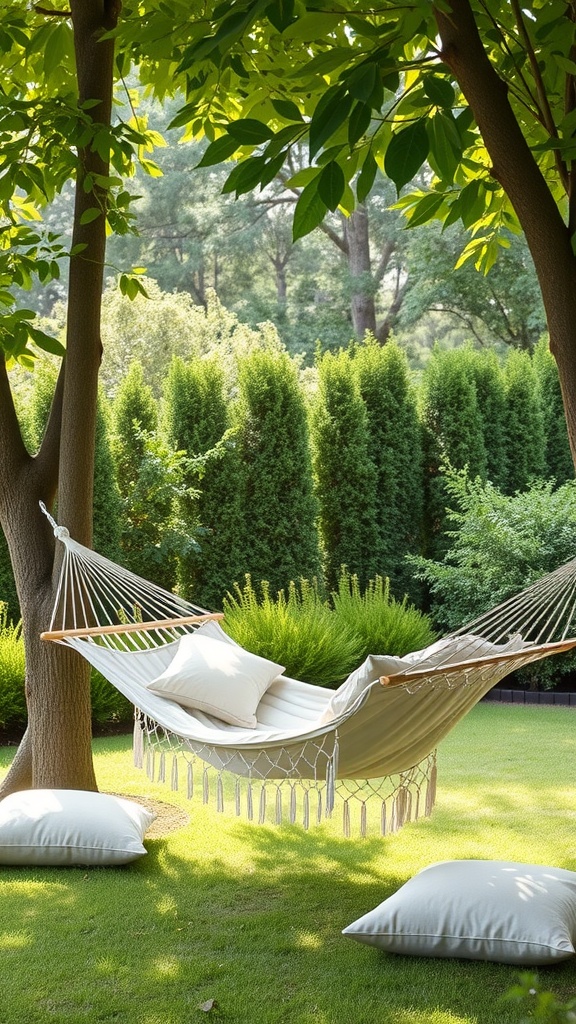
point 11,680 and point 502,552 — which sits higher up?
point 502,552

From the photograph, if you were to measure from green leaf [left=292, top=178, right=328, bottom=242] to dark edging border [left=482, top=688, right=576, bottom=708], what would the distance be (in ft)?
17.2

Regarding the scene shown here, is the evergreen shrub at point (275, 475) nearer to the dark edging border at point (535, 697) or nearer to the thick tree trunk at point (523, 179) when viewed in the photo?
the dark edging border at point (535, 697)

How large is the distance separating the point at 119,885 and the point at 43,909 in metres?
0.27

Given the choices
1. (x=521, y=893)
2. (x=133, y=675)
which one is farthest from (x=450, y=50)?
(x=133, y=675)

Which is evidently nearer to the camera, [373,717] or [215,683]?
[373,717]

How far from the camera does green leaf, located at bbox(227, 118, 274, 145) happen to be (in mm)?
1346

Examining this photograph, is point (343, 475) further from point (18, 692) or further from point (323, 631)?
point (18, 692)

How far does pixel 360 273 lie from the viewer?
13.5 meters

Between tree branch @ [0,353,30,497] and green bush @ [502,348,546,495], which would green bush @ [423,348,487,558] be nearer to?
green bush @ [502,348,546,495]

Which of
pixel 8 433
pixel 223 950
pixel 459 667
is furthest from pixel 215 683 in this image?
pixel 8 433

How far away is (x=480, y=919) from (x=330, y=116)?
1.78 m

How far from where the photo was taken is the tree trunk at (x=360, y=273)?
13273mm

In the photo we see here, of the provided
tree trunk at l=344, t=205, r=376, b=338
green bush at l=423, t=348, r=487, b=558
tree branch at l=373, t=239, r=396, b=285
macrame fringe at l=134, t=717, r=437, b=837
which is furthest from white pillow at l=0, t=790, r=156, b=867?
tree branch at l=373, t=239, r=396, b=285

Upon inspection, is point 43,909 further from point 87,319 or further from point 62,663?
point 87,319
